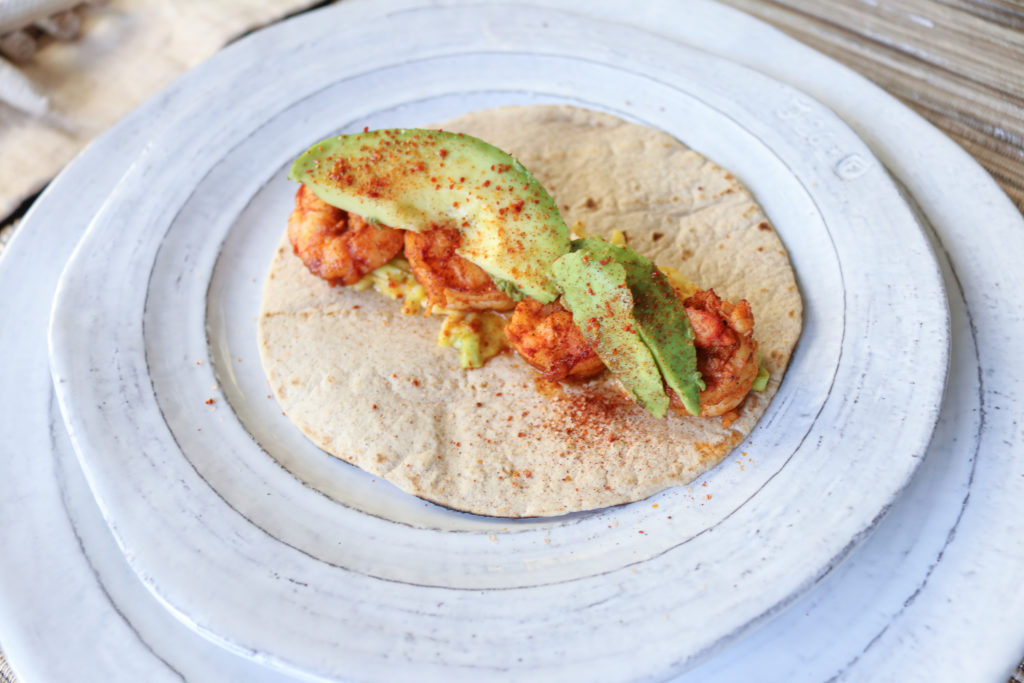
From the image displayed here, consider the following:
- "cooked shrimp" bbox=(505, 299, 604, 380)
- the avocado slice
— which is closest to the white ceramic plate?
the avocado slice

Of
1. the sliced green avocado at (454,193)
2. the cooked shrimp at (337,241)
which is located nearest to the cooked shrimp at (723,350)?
the sliced green avocado at (454,193)

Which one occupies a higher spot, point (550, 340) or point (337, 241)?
point (337, 241)

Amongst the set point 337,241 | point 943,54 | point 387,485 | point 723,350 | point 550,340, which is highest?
point 943,54

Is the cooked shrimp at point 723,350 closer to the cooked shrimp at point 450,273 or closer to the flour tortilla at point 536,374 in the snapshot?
the flour tortilla at point 536,374

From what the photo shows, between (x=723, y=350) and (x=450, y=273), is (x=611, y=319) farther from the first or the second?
(x=450, y=273)

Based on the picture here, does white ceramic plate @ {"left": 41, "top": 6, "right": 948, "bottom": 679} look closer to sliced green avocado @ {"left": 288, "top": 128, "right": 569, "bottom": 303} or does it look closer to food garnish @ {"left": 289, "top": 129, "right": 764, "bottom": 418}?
food garnish @ {"left": 289, "top": 129, "right": 764, "bottom": 418}

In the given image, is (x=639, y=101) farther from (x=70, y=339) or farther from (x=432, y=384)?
(x=70, y=339)

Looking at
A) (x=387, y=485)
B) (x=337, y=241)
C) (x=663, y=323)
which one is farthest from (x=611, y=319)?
(x=337, y=241)
